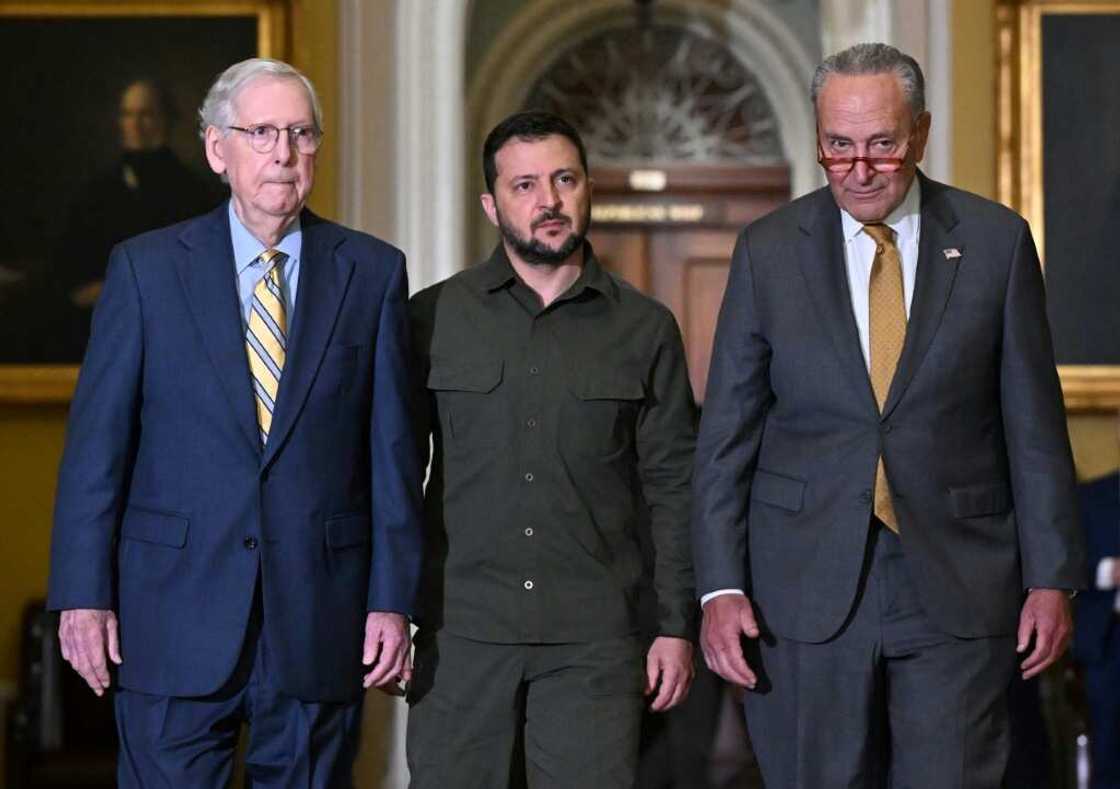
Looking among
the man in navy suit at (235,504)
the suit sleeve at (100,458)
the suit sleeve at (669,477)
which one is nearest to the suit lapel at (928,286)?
the suit sleeve at (669,477)

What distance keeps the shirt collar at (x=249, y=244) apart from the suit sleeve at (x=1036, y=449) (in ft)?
4.59

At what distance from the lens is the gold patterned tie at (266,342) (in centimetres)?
373

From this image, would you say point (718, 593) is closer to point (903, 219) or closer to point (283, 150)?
point (903, 219)

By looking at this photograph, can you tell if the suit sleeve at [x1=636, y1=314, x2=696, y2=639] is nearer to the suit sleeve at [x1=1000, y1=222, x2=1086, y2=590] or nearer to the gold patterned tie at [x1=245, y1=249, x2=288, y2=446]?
the suit sleeve at [x1=1000, y1=222, x2=1086, y2=590]

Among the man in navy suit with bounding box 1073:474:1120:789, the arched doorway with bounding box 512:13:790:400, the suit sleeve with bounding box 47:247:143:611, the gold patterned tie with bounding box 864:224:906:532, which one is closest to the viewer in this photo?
the suit sleeve with bounding box 47:247:143:611

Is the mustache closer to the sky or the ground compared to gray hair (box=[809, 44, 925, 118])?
closer to the ground

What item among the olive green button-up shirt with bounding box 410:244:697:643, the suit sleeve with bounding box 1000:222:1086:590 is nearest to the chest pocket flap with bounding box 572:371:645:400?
the olive green button-up shirt with bounding box 410:244:697:643

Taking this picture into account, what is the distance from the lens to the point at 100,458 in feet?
12.0

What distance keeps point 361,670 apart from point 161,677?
38 cm

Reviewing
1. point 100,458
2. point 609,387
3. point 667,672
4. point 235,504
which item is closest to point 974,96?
point 609,387

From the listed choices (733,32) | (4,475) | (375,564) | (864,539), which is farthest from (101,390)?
(733,32)

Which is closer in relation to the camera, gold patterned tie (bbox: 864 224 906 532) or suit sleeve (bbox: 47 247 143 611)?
suit sleeve (bbox: 47 247 143 611)

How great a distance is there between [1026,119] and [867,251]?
4085mm

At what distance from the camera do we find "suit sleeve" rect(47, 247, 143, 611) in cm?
364
